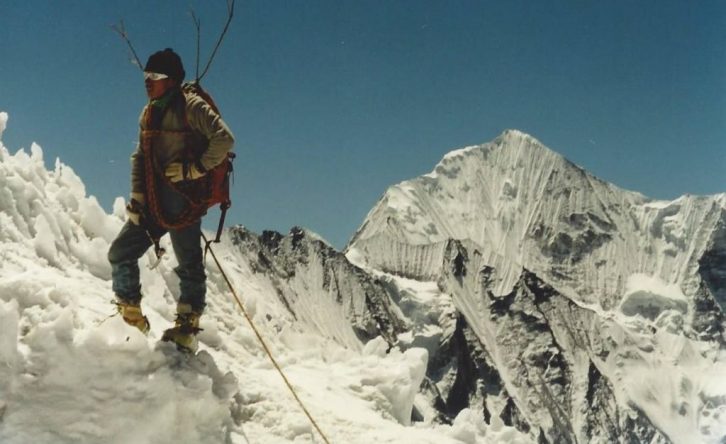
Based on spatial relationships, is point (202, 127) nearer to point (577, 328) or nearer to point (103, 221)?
point (103, 221)

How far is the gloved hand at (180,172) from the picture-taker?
Answer: 6773 mm

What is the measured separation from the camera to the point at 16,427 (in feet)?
19.0

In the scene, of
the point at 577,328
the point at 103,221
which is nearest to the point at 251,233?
the point at 577,328

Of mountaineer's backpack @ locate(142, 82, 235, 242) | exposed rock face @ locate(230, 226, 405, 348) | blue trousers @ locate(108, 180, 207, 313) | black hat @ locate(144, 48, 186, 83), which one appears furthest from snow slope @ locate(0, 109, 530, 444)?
exposed rock face @ locate(230, 226, 405, 348)

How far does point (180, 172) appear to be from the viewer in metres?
6.80

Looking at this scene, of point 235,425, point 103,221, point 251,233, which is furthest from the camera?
point 251,233

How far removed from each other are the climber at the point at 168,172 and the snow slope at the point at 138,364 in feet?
1.41

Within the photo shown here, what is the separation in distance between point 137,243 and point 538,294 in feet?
565

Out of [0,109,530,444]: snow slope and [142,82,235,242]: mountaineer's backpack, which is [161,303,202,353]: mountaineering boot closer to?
[0,109,530,444]: snow slope

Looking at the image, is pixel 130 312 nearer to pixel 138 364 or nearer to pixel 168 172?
pixel 138 364

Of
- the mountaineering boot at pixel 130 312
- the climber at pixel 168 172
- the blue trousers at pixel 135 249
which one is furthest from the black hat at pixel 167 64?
the mountaineering boot at pixel 130 312

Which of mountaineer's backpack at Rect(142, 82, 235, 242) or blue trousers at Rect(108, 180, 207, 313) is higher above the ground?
mountaineer's backpack at Rect(142, 82, 235, 242)

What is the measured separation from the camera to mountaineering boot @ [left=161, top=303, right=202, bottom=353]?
710 centimetres

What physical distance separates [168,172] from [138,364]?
1616 millimetres
